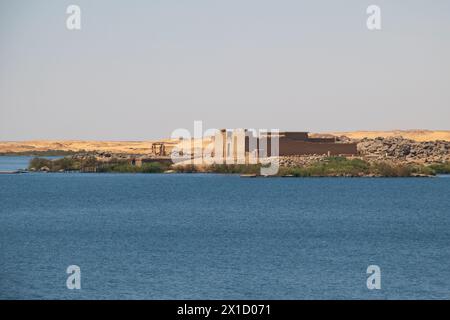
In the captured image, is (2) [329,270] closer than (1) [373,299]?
No

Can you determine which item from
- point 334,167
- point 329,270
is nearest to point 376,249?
point 329,270

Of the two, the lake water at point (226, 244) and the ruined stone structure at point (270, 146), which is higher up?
the ruined stone structure at point (270, 146)

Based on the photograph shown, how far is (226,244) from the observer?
47406 mm

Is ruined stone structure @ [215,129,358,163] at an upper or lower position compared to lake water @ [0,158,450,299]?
upper

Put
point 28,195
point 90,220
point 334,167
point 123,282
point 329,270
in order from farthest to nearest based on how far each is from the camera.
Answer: point 334,167 < point 28,195 < point 90,220 < point 329,270 < point 123,282

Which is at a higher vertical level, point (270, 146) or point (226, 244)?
point (270, 146)

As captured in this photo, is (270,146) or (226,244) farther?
(270,146)

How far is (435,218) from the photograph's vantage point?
6456cm

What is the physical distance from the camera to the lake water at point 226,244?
113 feet

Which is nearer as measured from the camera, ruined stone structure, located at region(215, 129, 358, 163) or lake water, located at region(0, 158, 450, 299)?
lake water, located at region(0, 158, 450, 299)

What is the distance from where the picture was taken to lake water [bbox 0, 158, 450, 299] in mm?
34438

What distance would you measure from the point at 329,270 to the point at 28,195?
55862mm

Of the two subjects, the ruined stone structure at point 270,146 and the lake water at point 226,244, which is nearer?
the lake water at point 226,244
